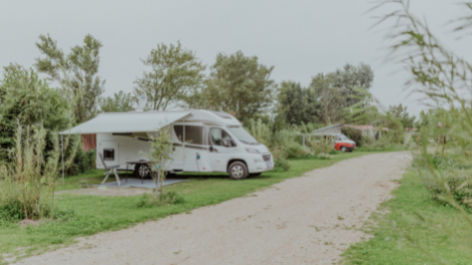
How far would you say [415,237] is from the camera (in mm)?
1844

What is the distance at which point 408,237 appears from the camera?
1.73 metres

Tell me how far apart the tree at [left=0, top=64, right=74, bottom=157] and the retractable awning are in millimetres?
909

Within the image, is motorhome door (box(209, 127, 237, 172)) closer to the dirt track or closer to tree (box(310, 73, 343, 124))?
the dirt track

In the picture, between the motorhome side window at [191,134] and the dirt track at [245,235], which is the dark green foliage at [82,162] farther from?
the dirt track at [245,235]

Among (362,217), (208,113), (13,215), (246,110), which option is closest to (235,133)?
(208,113)

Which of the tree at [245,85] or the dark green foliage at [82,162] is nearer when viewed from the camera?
the dark green foliage at [82,162]

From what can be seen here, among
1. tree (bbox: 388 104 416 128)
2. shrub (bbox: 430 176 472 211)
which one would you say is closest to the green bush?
shrub (bbox: 430 176 472 211)

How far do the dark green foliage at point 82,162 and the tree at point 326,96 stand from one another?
69.7ft

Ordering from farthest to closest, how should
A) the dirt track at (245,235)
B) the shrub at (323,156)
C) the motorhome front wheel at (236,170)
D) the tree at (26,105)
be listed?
1. the shrub at (323,156)
2. the motorhome front wheel at (236,170)
3. the tree at (26,105)
4. the dirt track at (245,235)

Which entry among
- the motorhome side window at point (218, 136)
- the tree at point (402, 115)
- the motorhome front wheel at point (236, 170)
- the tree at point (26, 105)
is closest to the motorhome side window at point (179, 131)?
the motorhome side window at point (218, 136)

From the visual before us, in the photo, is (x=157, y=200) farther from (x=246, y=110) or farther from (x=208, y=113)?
(x=246, y=110)

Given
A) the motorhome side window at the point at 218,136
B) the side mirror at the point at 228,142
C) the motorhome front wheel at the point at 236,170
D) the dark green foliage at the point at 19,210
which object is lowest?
the dark green foliage at the point at 19,210

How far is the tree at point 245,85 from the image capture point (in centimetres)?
3684

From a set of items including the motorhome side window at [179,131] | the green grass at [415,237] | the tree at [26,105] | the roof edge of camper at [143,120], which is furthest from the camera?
the motorhome side window at [179,131]
